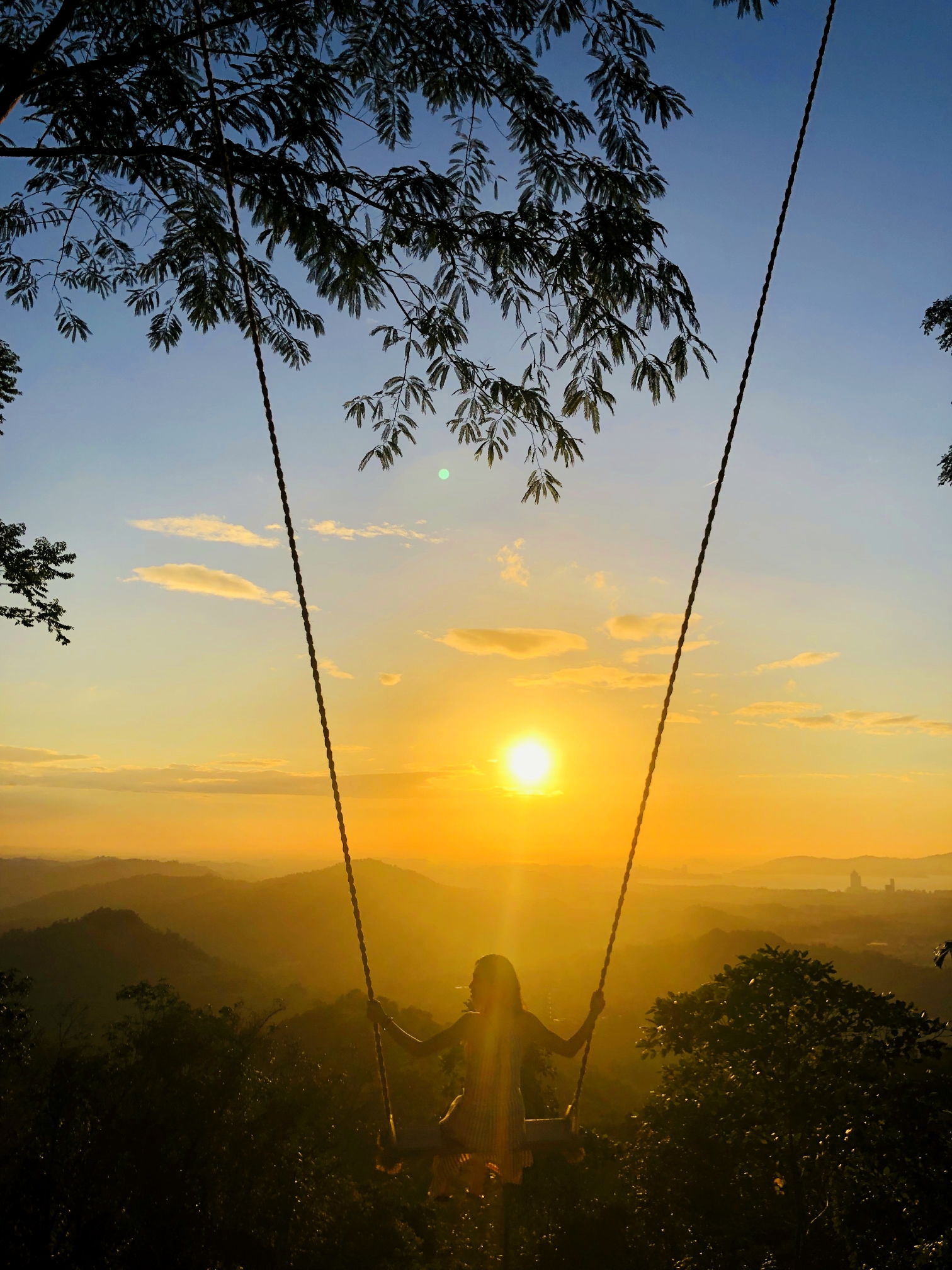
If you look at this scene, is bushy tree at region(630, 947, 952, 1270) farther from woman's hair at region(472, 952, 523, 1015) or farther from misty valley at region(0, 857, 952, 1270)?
woman's hair at region(472, 952, 523, 1015)

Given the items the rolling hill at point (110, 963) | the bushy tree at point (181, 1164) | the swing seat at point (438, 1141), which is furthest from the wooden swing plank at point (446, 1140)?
the rolling hill at point (110, 963)

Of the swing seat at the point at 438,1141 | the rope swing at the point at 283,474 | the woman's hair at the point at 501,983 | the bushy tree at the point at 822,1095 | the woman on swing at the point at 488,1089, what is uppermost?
the rope swing at the point at 283,474

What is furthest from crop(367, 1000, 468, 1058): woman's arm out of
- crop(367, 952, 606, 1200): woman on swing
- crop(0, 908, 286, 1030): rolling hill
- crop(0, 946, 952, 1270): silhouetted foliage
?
crop(0, 908, 286, 1030): rolling hill

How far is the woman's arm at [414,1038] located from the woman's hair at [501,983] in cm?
18

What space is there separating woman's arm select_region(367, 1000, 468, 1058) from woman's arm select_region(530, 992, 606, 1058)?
14.6 inches

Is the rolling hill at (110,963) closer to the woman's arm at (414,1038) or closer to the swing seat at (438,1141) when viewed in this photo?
the swing seat at (438,1141)

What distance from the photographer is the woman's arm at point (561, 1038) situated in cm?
423

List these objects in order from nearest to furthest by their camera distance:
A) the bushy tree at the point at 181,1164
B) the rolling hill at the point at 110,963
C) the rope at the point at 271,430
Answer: the rope at the point at 271,430
the bushy tree at the point at 181,1164
the rolling hill at the point at 110,963

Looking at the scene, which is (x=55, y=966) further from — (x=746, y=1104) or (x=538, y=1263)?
(x=746, y=1104)

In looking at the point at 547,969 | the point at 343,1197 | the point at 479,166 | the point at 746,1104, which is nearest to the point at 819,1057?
the point at 746,1104

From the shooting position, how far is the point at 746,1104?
11492 millimetres

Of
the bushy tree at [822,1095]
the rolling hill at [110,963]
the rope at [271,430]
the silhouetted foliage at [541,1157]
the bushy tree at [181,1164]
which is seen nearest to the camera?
the rope at [271,430]

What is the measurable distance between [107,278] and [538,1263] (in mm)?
27383

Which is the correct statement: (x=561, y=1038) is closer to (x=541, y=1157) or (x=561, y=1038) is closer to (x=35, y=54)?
(x=35, y=54)
